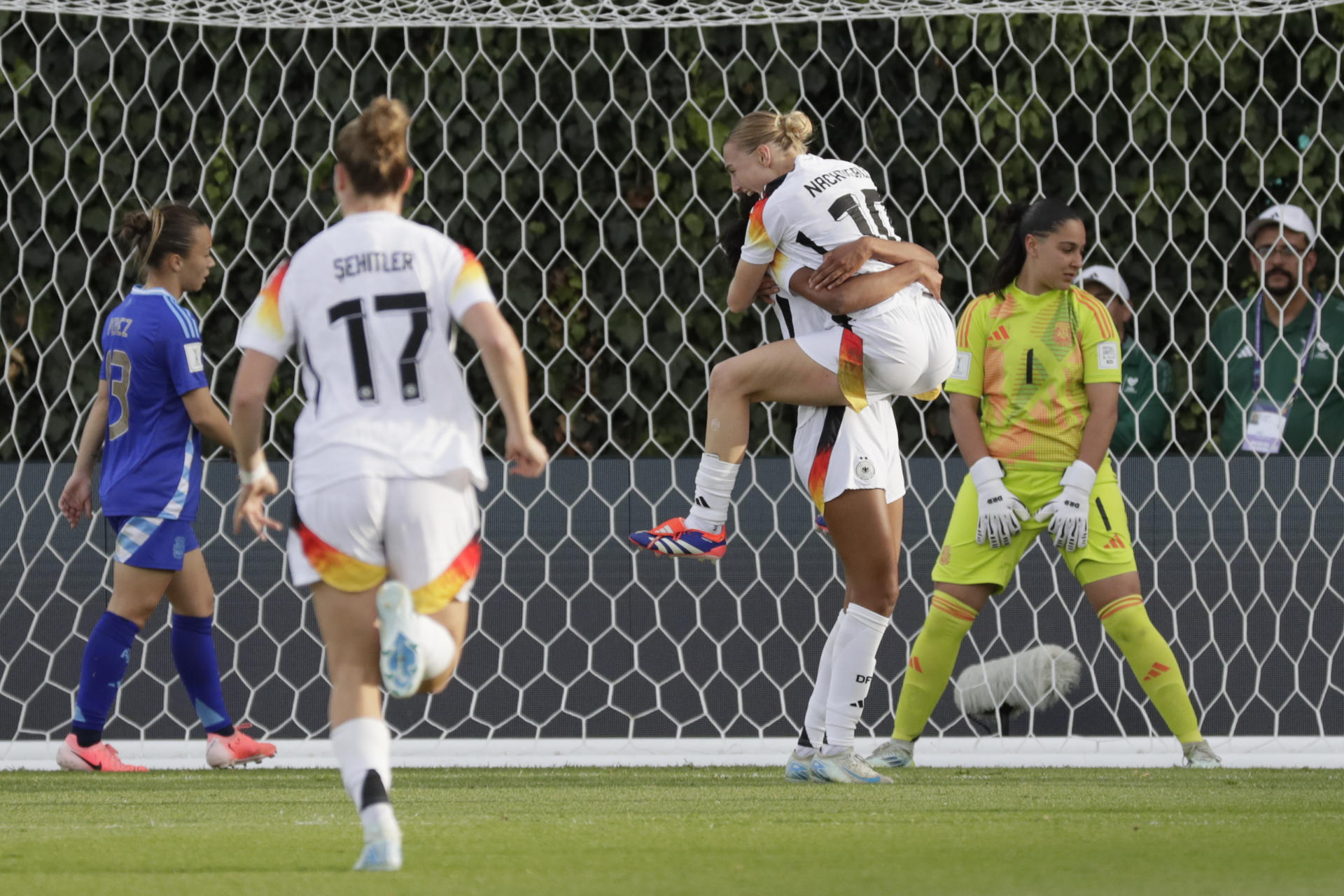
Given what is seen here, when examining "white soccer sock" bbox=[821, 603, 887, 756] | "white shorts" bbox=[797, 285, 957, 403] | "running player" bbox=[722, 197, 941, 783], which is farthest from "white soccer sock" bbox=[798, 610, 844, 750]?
"white shorts" bbox=[797, 285, 957, 403]

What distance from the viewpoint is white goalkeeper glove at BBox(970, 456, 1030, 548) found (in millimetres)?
4641

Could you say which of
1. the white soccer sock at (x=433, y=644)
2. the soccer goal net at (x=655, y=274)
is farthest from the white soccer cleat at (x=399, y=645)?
the soccer goal net at (x=655, y=274)

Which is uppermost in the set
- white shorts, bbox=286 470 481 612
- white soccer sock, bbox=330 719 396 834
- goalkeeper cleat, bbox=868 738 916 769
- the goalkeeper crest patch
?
the goalkeeper crest patch

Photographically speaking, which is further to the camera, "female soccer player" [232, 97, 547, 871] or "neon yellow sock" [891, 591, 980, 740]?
"neon yellow sock" [891, 591, 980, 740]

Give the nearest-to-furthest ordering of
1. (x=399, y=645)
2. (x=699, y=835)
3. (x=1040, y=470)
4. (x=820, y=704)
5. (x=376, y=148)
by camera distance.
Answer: (x=399, y=645) < (x=376, y=148) < (x=699, y=835) < (x=820, y=704) < (x=1040, y=470)

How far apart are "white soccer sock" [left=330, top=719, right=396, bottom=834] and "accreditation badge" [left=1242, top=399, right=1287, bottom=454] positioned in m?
3.44

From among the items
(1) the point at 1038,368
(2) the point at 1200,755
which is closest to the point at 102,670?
(1) the point at 1038,368

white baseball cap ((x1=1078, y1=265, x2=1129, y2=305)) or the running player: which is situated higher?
white baseball cap ((x1=1078, y1=265, x2=1129, y2=305))

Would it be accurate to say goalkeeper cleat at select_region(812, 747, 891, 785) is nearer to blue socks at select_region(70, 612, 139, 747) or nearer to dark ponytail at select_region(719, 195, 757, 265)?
dark ponytail at select_region(719, 195, 757, 265)

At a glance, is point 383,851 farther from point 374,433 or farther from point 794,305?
point 794,305

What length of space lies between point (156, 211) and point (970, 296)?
8.42 feet

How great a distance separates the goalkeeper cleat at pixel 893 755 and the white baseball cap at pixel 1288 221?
194 centimetres

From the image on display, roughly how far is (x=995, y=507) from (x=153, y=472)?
217cm

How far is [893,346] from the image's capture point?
414 centimetres
